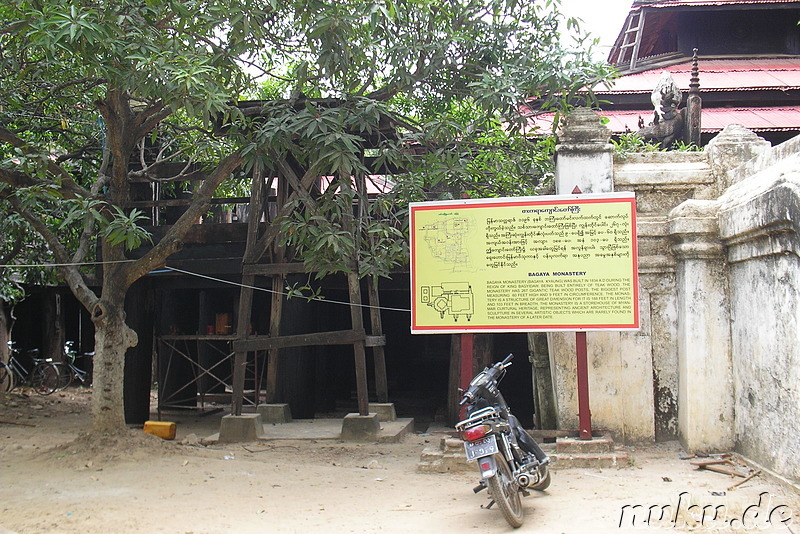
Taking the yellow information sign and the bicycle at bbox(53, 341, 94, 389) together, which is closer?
the yellow information sign

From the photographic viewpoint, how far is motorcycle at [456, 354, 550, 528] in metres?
4.30

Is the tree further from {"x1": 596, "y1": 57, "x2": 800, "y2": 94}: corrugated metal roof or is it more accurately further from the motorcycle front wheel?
{"x1": 596, "y1": 57, "x2": 800, "y2": 94}: corrugated metal roof

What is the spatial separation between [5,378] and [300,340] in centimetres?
755

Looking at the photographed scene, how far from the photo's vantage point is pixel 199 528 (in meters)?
4.81

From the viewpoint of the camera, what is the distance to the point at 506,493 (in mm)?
4328

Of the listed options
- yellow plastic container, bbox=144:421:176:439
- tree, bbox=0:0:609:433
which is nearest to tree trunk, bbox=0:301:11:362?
tree, bbox=0:0:609:433

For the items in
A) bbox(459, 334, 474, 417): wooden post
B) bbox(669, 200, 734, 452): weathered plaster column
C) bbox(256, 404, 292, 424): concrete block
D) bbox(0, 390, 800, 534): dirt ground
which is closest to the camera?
bbox(0, 390, 800, 534): dirt ground

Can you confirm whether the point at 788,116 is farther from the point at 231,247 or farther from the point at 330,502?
the point at 330,502

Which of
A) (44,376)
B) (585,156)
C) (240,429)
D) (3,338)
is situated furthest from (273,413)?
(44,376)

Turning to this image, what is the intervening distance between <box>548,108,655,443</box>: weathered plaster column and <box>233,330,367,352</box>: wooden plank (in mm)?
2811

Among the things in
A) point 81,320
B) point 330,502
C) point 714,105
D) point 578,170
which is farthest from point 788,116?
point 81,320

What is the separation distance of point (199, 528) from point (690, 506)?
3256 millimetres

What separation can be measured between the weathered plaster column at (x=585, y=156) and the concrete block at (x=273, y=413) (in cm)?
496

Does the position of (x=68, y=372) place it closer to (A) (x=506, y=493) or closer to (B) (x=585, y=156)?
(B) (x=585, y=156)
